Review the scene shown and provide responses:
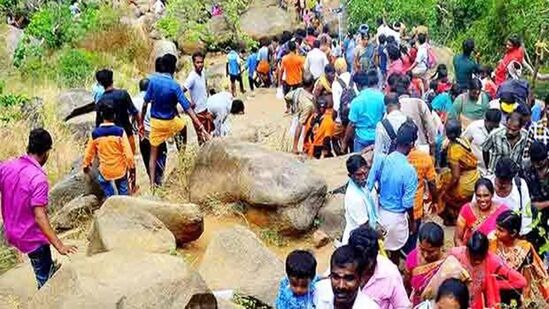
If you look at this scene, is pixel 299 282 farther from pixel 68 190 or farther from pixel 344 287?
pixel 68 190

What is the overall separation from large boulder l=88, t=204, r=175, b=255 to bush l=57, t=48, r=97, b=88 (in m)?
11.0

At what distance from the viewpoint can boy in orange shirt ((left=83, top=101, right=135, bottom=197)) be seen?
786 cm

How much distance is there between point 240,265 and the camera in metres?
6.56

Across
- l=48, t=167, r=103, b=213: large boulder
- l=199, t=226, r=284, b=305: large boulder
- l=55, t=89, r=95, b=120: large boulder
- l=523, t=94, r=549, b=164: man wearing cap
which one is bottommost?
l=55, t=89, r=95, b=120: large boulder

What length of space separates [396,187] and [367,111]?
257 centimetres

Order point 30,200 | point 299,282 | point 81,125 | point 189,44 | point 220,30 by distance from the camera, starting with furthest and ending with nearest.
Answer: point 220,30, point 189,44, point 81,125, point 30,200, point 299,282

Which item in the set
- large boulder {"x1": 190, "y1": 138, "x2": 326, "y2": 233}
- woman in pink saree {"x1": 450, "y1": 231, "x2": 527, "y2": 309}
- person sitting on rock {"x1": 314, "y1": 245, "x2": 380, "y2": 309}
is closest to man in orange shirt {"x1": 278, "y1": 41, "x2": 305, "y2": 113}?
large boulder {"x1": 190, "y1": 138, "x2": 326, "y2": 233}

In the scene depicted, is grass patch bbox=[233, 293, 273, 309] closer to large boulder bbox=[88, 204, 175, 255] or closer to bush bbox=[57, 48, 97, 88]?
large boulder bbox=[88, 204, 175, 255]

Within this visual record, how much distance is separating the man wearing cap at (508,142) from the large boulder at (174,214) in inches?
104

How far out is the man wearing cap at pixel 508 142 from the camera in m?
Answer: 7.17

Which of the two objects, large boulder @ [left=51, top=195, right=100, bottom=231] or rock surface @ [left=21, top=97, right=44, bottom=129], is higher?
large boulder @ [left=51, top=195, right=100, bottom=231]

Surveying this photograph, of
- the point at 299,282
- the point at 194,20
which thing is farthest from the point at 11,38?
the point at 299,282

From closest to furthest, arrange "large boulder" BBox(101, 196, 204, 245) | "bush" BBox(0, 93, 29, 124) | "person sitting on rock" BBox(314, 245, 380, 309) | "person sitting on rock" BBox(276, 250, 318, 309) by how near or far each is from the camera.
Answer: "person sitting on rock" BBox(314, 245, 380, 309)
"person sitting on rock" BBox(276, 250, 318, 309)
"large boulder" BBox(101, 196, 204, 245)
"bush" BBox(0, 93, 29, 124)

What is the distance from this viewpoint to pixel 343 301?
4.46m
